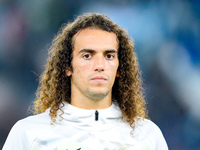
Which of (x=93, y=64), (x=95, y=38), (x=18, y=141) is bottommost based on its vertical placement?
(x=18, y=141)

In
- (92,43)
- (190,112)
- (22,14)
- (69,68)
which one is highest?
(22,14)

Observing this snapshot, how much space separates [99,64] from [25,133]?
2.55 ft

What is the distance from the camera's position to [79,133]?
2928 millimetres

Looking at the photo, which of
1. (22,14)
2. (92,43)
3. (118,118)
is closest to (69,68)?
(92,43)

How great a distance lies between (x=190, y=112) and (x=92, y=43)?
11.3ft

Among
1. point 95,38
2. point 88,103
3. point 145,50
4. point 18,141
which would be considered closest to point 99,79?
point 88,103

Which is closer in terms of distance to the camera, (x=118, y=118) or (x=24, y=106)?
(x=118, y=118)

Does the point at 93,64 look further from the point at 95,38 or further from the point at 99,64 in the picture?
the point at 95,38

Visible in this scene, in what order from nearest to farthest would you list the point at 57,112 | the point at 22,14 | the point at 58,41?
the point at 57,112, the point at 58,41, the point at 22,14

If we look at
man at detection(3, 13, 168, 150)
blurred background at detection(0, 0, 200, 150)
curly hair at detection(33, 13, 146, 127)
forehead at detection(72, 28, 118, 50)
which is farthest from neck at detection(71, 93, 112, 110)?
blurred background at detection(0, 0, 200, 150)

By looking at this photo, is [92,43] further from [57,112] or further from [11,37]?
[11,37]

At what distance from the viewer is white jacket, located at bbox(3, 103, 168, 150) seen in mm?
2867

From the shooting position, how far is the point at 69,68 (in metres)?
3.15

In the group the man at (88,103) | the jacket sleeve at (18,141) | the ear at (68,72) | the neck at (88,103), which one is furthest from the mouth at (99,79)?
the jacket sleeve at (18,141)
